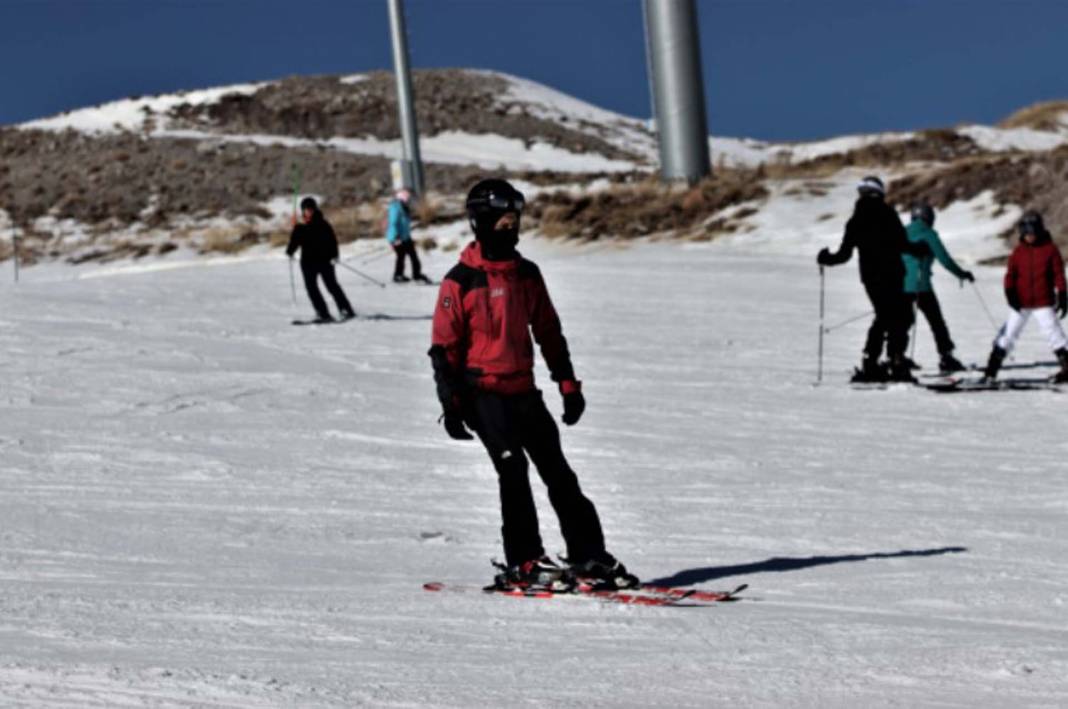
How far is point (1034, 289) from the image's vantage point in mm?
15703

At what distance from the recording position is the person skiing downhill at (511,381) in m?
7.06

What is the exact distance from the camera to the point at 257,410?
14.0 meters

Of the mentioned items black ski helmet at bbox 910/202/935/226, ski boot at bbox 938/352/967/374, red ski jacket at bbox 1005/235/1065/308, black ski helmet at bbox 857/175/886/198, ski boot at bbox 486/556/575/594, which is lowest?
ski boot at bbox 938/352/967/374

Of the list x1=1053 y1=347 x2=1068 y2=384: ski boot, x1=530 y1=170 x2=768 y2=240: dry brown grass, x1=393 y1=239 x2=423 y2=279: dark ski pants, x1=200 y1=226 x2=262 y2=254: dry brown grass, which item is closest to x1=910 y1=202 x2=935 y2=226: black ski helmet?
A: x1=1053 y1=347 x2=1068 y2=384: ski boot

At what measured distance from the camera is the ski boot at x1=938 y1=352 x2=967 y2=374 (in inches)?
672

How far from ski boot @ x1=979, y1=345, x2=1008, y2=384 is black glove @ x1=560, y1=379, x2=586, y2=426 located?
9.36 meters

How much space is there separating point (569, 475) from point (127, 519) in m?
3.13

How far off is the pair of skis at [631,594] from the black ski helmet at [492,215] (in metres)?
1.48

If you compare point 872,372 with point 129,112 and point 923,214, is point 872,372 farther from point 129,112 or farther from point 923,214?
point 129,112

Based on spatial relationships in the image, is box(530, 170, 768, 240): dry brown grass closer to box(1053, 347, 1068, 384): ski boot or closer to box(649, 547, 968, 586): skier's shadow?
box(1053, 347, 1068, 384): ski boot

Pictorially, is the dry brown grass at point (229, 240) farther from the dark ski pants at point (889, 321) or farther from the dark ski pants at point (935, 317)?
the dark ski pants at point (889, 321)

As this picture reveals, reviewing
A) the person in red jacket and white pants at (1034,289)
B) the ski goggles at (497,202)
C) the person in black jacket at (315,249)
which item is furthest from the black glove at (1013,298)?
the ski goggles at (497,202)

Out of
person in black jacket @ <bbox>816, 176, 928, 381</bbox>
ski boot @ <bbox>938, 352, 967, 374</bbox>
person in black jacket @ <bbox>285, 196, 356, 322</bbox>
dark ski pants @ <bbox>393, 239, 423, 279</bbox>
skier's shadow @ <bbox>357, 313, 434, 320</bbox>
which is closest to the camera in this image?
person in black jacket @ <bbox>816, 176, 928, 381</bbox>

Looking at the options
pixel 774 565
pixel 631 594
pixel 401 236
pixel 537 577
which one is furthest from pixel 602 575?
pixel 401 236
